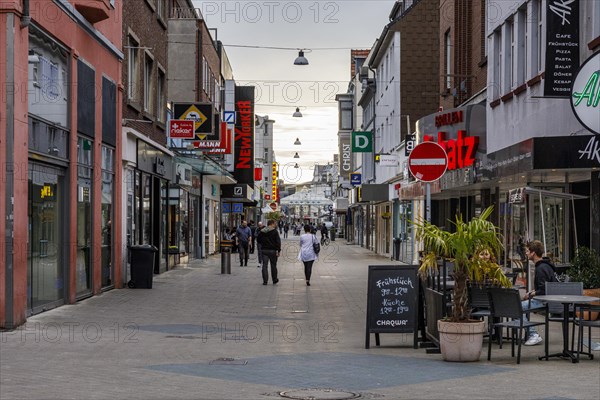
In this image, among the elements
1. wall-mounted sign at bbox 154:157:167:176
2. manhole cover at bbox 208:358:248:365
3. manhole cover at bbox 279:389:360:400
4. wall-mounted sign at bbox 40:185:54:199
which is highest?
wall-mounted sign at bbox 154:157:167:176

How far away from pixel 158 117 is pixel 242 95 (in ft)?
83.3

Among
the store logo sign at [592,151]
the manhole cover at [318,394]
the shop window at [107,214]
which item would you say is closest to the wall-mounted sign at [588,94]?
the store logo sign at [592,151]

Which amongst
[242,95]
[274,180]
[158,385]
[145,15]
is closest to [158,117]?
[145,15]

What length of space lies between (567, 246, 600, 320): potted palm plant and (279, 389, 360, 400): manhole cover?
726cm

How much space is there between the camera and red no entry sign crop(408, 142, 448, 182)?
14.5m

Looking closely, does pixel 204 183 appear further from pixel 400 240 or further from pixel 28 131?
pixel 28 131

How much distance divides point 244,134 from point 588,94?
131ft

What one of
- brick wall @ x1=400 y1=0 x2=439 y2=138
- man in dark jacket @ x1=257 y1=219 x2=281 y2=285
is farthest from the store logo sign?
brick wall @ x1=400 y1=0 x2=439 y2=138

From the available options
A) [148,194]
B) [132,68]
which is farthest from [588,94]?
[148,194]

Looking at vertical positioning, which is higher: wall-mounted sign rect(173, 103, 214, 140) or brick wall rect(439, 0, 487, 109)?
brick wall rect(439, 0, 487, 109)

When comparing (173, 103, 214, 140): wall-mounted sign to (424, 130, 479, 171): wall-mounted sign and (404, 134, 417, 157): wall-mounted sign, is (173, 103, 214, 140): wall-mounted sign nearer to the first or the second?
(424, 130, 479, 171): wall-mounted sign

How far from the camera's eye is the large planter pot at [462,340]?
11547 millimetres

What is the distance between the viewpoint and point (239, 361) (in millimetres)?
11570

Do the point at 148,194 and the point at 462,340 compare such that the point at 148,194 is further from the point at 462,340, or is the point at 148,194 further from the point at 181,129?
the point at 462,340
